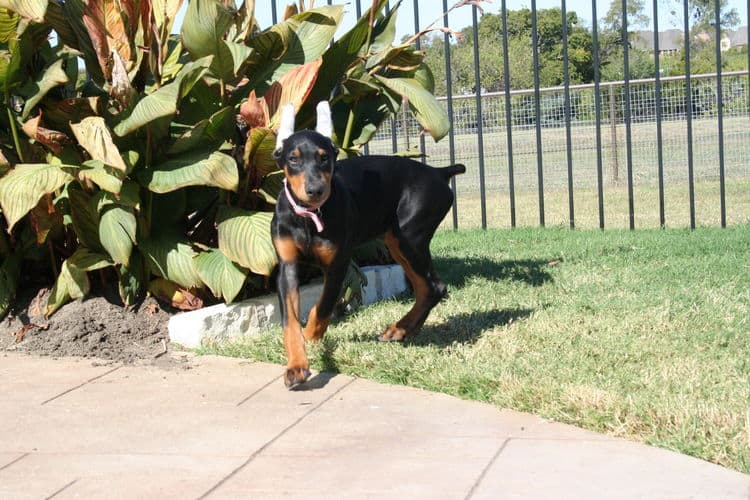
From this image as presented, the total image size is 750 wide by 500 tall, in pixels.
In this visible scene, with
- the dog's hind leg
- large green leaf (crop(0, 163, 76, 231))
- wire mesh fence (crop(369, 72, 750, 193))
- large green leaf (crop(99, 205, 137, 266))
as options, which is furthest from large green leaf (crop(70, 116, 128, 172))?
wire mesh fence (crop(369, 72, 750, 193))

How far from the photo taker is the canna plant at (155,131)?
17.0 ft

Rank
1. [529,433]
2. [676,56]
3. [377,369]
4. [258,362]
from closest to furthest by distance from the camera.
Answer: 1. [529,433]
2. [377,369]
3. [258,362]
4. [676,56]

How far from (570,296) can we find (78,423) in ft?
10.7

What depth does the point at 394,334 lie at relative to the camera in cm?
513

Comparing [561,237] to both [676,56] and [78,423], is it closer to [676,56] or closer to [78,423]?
[78,423]

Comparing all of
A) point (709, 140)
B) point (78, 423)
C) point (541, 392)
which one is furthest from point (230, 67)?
point (709, 140)

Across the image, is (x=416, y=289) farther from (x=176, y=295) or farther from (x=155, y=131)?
(x=155, y=131)

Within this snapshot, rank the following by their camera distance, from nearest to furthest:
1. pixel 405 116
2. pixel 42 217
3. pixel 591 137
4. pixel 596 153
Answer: pixel 42 217
pixel 405 116
pixel 596 153
pixel 591 137

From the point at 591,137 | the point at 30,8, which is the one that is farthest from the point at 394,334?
the point at 591,137

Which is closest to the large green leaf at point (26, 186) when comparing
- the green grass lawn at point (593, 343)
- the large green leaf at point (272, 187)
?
A: the large green leaf at point (272, 187)

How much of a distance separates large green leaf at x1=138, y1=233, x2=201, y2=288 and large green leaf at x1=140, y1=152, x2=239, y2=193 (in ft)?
1.29

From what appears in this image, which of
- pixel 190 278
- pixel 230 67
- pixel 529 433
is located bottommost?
pixel 529 433

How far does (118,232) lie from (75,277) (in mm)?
514

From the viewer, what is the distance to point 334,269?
468 cm
